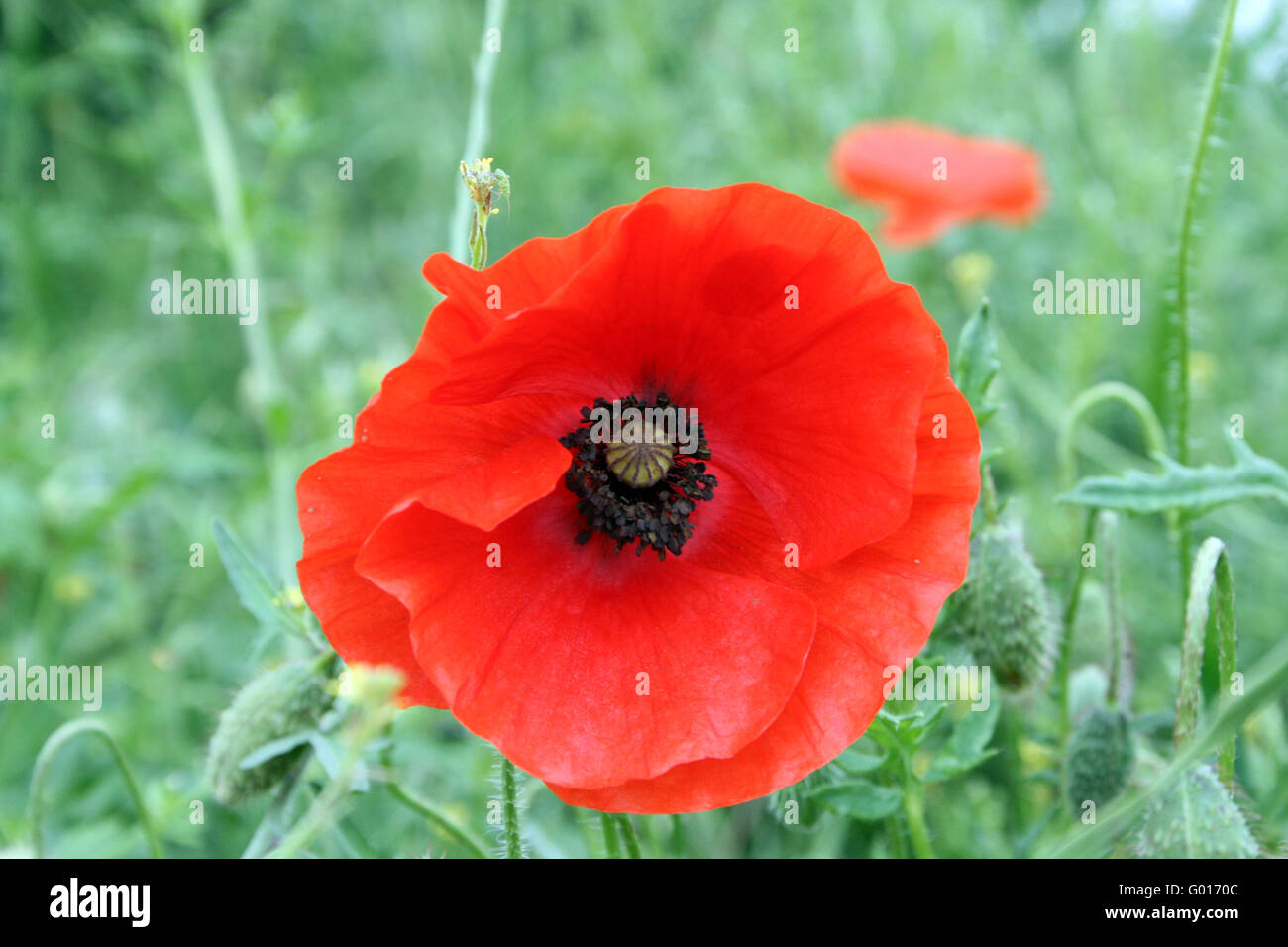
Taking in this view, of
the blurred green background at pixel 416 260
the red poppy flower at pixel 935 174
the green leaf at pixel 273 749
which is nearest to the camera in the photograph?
the green leaf at pixel 273 749

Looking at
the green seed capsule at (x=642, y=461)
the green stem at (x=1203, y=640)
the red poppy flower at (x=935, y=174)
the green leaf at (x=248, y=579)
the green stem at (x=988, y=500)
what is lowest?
the green stem at (x=1203, y=640)

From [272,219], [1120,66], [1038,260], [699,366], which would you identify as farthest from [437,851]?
[1120,66]

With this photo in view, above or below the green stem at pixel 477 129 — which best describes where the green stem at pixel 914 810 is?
below

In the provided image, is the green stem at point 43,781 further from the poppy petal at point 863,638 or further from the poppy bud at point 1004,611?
the poppy bud at point 1004,611

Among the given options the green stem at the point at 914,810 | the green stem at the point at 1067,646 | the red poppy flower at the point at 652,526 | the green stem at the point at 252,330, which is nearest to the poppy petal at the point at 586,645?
the red poppy flower at the point at 652,526

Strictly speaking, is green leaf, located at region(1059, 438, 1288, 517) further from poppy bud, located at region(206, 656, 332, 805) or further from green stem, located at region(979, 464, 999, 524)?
poppy bud, located at region(206, 656, 332, 805)

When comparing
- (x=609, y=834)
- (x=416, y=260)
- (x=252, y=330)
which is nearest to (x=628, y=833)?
(x=609, y=834)
